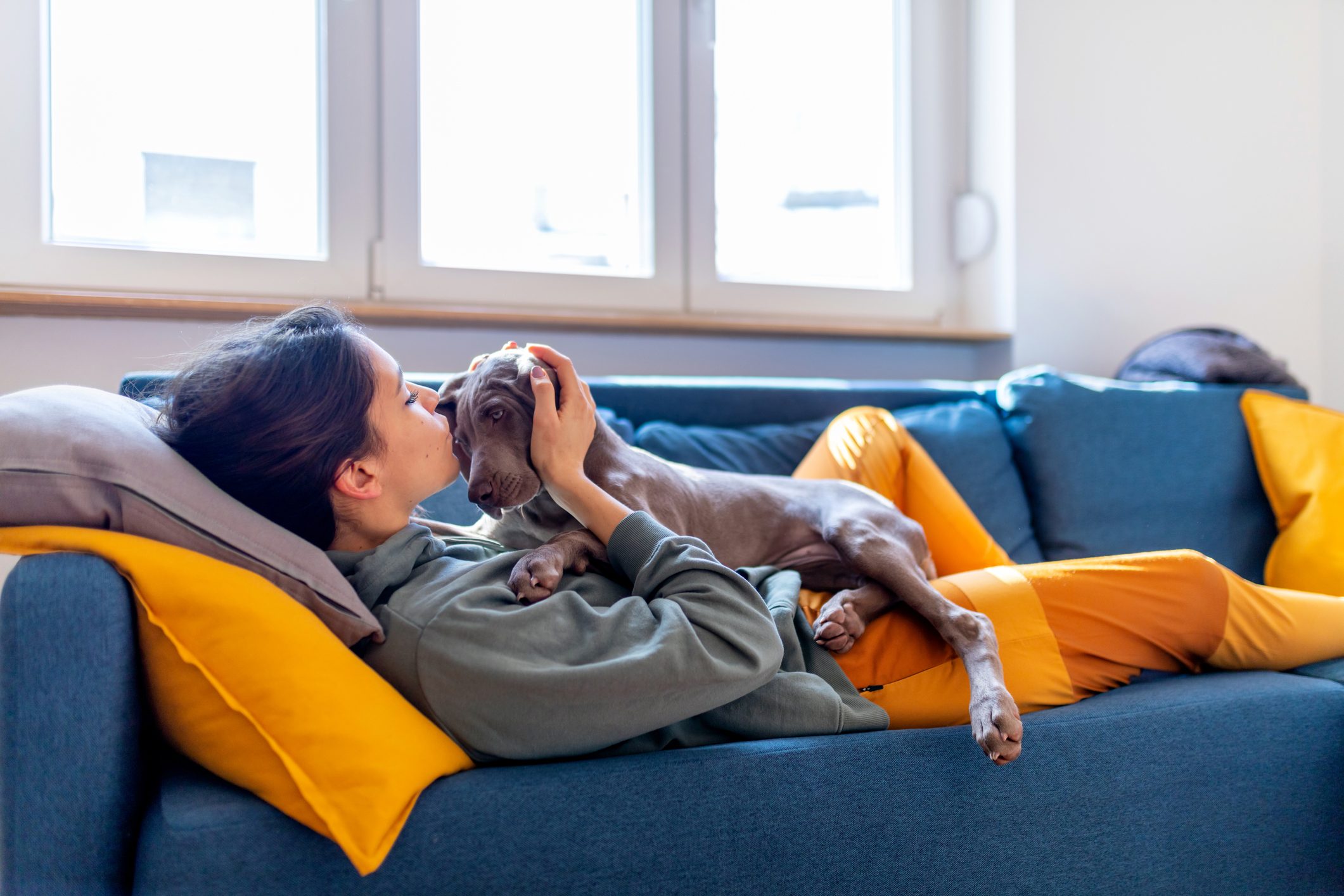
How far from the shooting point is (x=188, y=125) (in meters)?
2.35

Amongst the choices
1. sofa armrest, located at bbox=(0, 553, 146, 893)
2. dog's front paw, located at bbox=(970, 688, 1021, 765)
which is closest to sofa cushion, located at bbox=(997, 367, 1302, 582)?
dog's front paw, located at bbox=(970, 688, 1021, 765)

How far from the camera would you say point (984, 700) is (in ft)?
4.14

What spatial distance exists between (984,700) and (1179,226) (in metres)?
2.77

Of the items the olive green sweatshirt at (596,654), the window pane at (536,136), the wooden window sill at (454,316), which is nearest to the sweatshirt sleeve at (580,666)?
the olive green sweatshirt at (596,654)

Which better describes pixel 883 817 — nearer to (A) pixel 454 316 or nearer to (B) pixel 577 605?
(B) pixel 577 605

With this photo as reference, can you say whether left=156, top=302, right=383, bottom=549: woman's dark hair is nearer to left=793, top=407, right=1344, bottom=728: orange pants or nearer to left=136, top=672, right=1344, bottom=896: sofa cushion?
left=136, top=672, right=1344, bottom=896: sofa cushion

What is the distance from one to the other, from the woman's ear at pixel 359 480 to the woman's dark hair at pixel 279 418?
1 cm

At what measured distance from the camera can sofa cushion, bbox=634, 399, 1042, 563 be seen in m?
2.12

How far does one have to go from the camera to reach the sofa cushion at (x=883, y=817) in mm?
975

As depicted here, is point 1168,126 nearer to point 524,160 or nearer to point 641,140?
point 641,140

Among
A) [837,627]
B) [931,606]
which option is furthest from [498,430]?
[931,606]

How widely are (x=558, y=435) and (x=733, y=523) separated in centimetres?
42

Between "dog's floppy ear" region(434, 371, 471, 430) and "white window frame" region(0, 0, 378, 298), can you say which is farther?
"white window frame" region(0, 0, 378, 298)

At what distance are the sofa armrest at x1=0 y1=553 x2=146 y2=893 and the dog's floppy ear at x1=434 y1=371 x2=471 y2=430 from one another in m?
0.56
